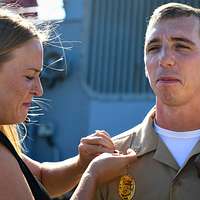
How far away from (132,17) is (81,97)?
5.95 ft

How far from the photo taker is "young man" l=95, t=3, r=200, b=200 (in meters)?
2.30

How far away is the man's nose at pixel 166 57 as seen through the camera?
2338 millimetres

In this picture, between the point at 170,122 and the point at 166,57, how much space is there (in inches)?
10.5

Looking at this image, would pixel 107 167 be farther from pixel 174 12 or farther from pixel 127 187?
pixel 174 12

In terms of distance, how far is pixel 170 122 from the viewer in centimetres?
243

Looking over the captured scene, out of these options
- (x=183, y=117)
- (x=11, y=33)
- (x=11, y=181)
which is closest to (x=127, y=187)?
(x=183, y=117)

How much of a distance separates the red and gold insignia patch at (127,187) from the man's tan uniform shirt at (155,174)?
12mm

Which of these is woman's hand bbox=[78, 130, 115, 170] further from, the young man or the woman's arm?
the young man

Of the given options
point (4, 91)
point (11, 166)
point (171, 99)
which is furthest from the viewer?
point (171, 99)

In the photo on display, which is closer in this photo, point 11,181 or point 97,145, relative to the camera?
point 11,181

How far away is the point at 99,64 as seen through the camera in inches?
454

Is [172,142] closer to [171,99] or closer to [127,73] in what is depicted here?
[171,99]

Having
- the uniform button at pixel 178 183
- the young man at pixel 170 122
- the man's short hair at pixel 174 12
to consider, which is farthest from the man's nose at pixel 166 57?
the uniform button at pixel 178 183

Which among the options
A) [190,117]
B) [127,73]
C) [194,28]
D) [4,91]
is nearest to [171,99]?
[190,117]
